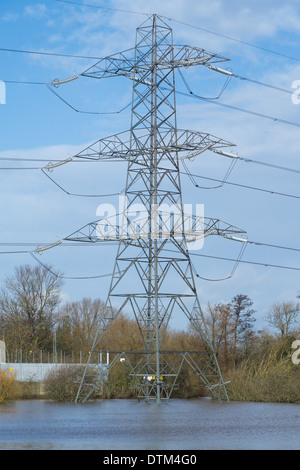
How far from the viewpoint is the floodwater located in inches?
787

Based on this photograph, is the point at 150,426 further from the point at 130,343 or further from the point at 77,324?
the point at 77,324

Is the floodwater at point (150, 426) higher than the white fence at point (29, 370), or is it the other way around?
the white fence at point (29, 370)

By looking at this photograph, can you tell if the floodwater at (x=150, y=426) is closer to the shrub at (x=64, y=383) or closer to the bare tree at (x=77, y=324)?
the shrub at (x=64, y=383)

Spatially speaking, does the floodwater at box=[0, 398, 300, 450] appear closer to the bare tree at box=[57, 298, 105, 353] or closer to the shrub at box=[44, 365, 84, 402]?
the shrub at box=[44, 365, 84, 402]

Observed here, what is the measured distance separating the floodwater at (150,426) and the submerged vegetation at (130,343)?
8.90ft

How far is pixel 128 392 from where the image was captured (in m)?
43.8

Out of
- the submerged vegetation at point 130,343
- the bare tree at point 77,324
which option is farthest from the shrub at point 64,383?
the bare tree at point 77,324

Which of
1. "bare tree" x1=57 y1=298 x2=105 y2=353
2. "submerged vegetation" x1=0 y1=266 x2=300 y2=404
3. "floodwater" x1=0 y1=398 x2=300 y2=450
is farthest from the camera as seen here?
"bare tree" x1=57 y1=298 x2=105 y2=353

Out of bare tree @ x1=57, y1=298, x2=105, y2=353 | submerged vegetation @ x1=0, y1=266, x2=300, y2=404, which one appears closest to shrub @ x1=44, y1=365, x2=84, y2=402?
submerged vegetation @ x1=0, y1=266, x2=300, y2=404

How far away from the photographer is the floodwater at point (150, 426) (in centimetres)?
1998

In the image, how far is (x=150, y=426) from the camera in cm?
2523

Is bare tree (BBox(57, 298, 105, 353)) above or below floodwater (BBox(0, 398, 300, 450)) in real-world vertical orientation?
above

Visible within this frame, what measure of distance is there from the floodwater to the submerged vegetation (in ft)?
8.90
